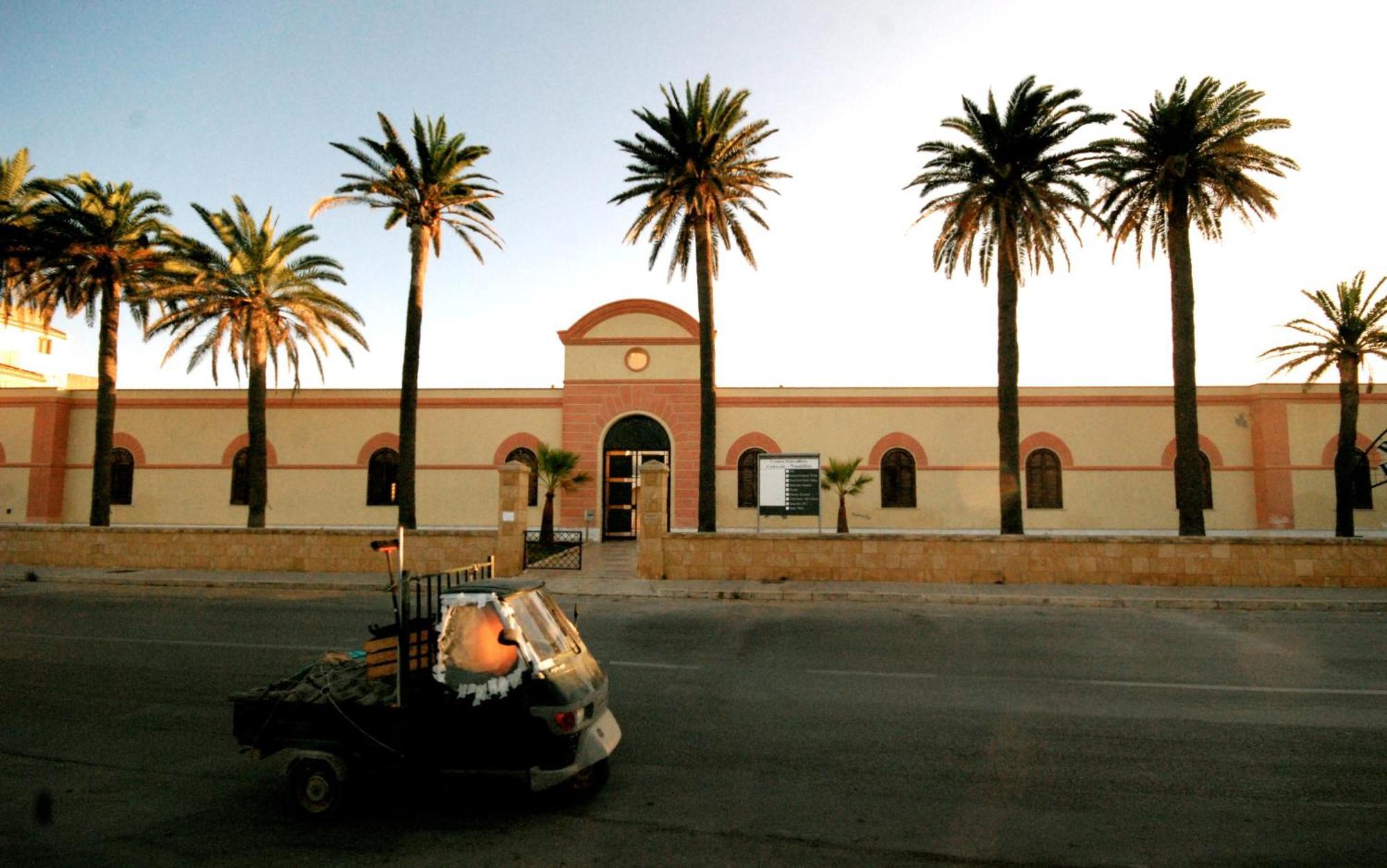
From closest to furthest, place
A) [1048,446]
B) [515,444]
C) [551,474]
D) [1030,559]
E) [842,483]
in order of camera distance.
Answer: [1030,559] → [551,474] → [842,483] → [1048,446] → [515,444]

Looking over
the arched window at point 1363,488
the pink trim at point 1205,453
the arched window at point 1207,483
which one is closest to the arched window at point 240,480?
the pink trim at point 1205,453

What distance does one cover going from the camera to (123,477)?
2680 cm

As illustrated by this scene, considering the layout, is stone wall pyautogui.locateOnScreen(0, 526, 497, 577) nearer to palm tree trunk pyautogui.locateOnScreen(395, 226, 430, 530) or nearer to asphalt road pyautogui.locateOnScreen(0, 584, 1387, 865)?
palm tree trunk pyautogui.locateOnScreen(395, 226, 430, 530)

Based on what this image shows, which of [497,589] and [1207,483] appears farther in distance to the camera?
[1207,483]

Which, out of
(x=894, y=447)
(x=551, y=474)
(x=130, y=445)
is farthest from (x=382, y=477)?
(x=894, y=447)

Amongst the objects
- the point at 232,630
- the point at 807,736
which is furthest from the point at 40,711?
the point at 807,736

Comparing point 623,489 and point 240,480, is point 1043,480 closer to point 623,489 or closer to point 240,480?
point 623,489

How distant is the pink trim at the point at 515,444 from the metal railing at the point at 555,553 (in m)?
3.28

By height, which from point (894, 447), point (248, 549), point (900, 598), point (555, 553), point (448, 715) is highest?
point (894, 447)

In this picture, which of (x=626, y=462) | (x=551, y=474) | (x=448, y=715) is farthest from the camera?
(x=626, y=462)

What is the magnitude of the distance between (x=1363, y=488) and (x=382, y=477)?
33823 millimetres

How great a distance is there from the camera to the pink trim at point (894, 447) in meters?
25.2

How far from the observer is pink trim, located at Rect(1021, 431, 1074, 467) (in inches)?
981

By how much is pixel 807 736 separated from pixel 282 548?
52.8 feet
